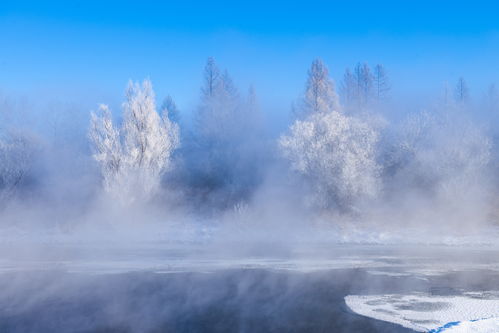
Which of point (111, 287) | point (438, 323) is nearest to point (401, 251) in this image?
point (438, 323)

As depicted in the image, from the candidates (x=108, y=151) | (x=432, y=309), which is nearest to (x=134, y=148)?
(x=108, y=151)

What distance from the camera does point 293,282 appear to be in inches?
611

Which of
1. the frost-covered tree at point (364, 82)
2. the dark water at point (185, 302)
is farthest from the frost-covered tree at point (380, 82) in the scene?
the dark water at point (185, 302)

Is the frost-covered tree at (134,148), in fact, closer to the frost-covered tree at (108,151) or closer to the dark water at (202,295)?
the frost-covered tree at (108,151)

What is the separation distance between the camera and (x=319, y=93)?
4406cm

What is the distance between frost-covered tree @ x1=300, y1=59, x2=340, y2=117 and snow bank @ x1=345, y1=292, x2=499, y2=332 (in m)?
31.1

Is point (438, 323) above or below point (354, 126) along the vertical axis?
below

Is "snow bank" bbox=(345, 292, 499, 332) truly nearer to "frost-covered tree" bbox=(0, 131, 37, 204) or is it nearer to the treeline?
the treeline

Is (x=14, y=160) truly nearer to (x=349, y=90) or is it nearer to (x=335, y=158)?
(x=335, y=158)

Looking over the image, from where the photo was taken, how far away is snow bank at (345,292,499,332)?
10.1 meters

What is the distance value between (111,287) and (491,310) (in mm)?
11308

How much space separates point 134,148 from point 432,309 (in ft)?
90.9

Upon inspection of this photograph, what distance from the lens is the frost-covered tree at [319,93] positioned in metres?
43.3

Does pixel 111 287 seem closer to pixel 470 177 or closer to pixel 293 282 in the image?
pixel 293 282
